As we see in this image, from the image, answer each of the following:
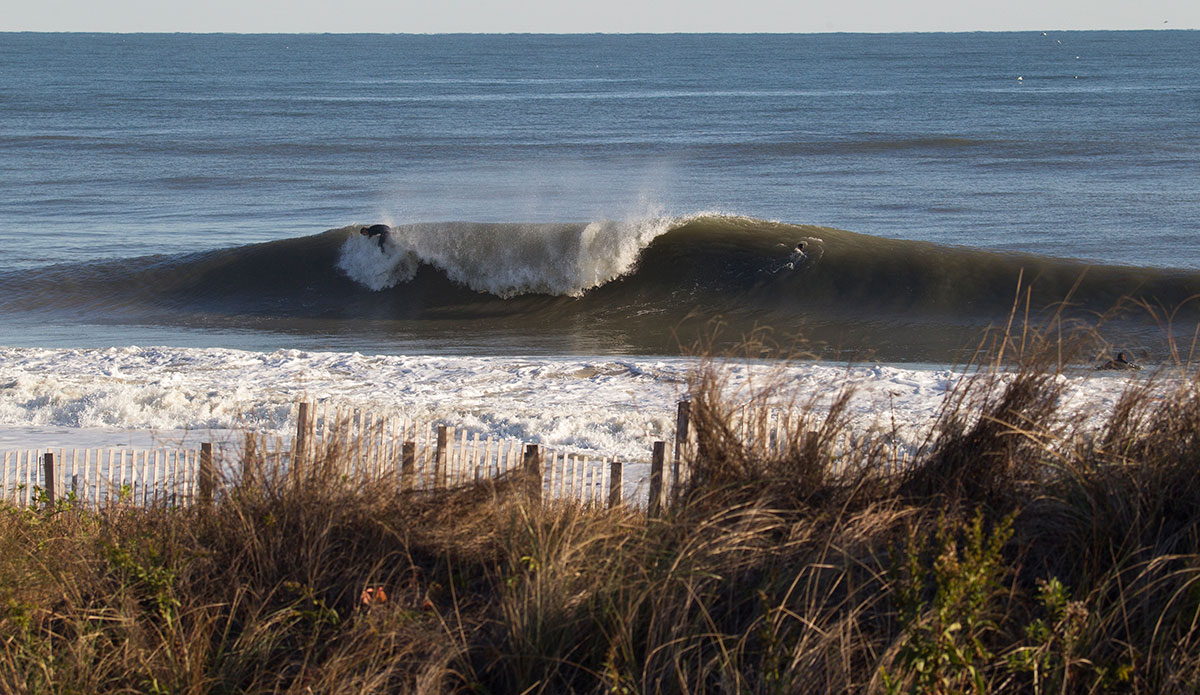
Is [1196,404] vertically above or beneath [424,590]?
above

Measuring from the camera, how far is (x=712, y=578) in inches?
169

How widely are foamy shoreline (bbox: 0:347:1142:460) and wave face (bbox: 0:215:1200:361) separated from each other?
12.1 feet

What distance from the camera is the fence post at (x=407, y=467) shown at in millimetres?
5398

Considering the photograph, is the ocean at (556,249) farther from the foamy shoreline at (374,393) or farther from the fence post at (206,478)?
the fence post at (206,478)

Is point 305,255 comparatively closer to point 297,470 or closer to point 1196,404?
point 297,470

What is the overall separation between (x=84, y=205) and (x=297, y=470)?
1177 inches

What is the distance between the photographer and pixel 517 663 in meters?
4.21

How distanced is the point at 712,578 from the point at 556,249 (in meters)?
16.8

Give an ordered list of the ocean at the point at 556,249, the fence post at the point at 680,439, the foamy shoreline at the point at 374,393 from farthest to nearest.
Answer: the ocean at the point at 556,249 → the foamy shoreline at the point at 374,393 → the fence post at the point at 680,439

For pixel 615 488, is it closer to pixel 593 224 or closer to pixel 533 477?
pixel 533 477

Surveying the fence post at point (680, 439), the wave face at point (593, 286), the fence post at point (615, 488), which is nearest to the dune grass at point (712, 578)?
the fence post at point (680, 439)

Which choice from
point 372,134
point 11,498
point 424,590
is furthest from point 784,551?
point 372,134

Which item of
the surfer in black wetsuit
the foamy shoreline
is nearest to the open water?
the surfer in black wetsuit

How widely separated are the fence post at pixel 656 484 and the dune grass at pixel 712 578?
89mm
